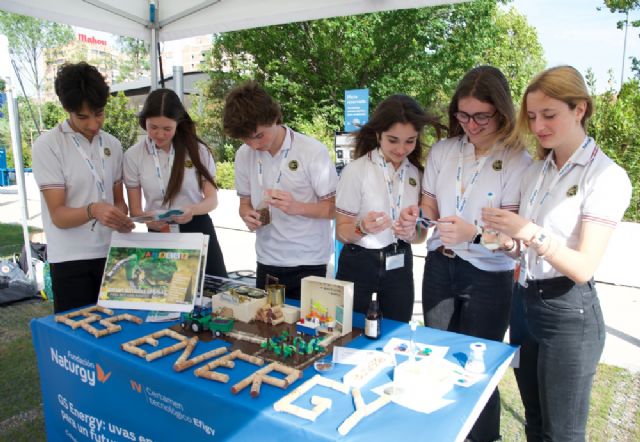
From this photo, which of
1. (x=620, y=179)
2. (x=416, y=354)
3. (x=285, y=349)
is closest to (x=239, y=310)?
(x=285, y=349)

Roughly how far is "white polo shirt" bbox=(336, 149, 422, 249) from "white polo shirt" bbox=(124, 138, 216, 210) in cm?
90

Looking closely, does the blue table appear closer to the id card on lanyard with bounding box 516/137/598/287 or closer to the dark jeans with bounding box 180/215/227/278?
the id card on lanyard with bounding box 516/137/598/287

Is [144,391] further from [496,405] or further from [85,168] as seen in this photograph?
[496,405]

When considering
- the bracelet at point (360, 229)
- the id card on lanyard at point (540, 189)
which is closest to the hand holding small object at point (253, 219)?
the bracelet at point (360, 229)

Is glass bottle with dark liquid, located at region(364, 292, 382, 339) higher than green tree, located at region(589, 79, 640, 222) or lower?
lower

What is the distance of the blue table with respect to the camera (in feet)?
4.26

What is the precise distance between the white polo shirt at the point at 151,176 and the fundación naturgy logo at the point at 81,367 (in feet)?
2.98

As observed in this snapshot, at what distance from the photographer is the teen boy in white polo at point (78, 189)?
7.23 ft

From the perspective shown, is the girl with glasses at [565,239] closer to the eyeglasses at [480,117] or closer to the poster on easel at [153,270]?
the eyeglasses at [480,117]

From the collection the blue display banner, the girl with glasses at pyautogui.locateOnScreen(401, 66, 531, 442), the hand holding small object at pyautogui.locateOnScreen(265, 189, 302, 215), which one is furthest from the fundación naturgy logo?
the blue display banner

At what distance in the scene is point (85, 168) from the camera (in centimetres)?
231

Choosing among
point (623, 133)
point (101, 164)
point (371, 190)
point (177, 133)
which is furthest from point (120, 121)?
point (371, 190)

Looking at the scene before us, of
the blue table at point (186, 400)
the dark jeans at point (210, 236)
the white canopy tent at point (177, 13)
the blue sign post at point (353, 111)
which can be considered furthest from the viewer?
the blue sign post at point (353, 111)

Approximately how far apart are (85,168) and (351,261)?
54.6 inches
